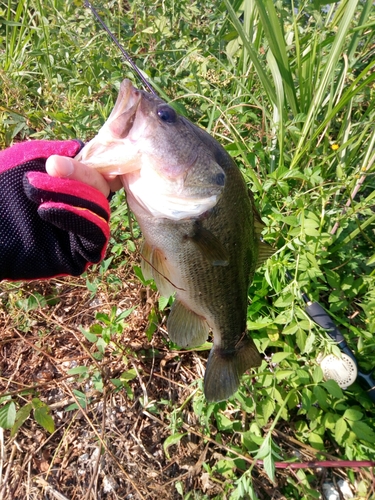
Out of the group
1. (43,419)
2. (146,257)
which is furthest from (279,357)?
(43,419)

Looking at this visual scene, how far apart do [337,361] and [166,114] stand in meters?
1.42

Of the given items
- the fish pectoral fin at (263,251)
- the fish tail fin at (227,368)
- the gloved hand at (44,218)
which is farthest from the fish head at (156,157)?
the fish tail fin at (227,368)

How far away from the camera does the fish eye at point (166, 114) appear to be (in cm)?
144

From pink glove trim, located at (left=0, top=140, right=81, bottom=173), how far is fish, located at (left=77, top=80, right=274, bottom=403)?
19 centimetres

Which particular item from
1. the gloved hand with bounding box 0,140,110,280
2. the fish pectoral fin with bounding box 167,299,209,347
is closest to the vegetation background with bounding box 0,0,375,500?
the fish pectoral fin with bounding box 167,299,209,347

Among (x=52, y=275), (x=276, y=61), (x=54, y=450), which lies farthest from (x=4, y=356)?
(x=276, y=61)

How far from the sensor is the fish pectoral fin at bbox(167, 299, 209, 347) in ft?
6.09

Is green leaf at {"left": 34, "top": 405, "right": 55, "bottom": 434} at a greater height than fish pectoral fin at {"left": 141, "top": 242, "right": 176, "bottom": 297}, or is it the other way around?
fish pectoral fin at {"left": 141, "top": 242, "right": 176, "bottom": 297}

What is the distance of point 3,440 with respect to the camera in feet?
7.24

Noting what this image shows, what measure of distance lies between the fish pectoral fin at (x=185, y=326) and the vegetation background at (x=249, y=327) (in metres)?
0.31

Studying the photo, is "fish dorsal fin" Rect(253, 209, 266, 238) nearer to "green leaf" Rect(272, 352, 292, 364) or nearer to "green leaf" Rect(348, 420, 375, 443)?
"green leaf" Rect(272, 352, 292, 364)

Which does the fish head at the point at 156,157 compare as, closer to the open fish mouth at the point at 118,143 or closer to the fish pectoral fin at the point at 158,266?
the open fish mouth at the point at 118,143

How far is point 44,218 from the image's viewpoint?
1.35 meters

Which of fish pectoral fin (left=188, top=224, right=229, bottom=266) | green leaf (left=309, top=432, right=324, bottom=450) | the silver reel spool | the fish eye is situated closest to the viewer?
the fish eye
